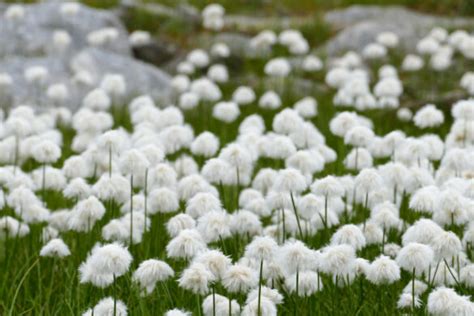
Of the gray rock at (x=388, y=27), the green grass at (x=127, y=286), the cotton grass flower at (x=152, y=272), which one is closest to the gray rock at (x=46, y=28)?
the gray rock at (x=388, y=27)

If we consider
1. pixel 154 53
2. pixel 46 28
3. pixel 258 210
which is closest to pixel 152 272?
pixel 258 210

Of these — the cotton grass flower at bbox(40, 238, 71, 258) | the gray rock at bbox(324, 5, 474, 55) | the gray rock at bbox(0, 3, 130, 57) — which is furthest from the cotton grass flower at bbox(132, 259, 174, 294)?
the gray rock at bbox(324, 5, 474, 55)

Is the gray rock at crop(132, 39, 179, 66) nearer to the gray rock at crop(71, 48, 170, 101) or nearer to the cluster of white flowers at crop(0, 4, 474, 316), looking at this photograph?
the gray rock at crop(71, 48, 170, 101)

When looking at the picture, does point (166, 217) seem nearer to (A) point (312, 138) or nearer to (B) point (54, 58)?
(A) point (312, 138)

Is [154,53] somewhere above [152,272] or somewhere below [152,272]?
below

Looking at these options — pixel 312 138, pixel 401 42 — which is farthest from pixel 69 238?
pixel 401 42

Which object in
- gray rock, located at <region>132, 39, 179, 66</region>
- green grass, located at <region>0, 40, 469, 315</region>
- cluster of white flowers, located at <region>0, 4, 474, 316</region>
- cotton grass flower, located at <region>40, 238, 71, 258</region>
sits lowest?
gray rock, located at <region>132, 39, 179, 66</region>

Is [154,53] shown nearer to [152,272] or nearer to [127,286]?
[127,286]

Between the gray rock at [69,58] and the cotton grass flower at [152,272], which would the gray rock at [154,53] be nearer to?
the gray rock at [69,58]
